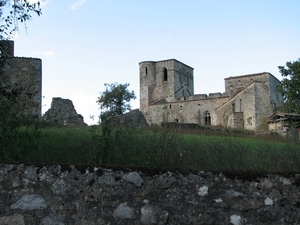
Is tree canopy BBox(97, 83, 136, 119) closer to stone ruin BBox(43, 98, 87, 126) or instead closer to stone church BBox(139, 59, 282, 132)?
stone church BBox(139, 59, 282, 132)

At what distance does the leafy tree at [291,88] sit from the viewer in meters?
37.0

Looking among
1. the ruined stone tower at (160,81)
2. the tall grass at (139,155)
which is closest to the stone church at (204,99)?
the ruined stone tower at (160,81)

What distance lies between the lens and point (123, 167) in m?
4.97

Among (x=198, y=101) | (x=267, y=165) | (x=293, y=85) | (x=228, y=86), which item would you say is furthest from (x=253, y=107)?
(x=267, y=165)

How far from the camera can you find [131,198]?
4.84 m

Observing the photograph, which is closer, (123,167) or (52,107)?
(123,167)

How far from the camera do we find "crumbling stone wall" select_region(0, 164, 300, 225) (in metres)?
4.77

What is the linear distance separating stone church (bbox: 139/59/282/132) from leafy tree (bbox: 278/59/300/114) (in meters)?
3.86

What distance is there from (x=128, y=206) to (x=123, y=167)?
523 mm

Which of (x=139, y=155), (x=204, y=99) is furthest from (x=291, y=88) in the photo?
(x=139, y=155)

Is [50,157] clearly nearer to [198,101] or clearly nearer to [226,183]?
[226,183]

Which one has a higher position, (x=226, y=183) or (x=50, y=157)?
(x=50, y=157)

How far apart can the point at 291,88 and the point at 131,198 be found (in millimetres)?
36500

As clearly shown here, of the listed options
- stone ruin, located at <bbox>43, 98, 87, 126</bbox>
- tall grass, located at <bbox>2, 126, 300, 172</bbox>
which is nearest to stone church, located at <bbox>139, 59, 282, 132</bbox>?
stone ruin, located at <bbox>43, 98, 87, 126</bbox>
